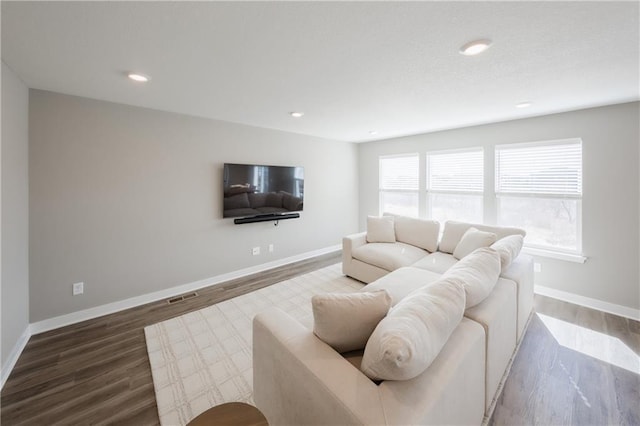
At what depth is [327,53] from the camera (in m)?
1.80

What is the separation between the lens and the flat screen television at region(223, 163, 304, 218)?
3.74 meters

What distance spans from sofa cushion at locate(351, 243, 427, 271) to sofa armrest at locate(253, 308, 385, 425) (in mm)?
2141

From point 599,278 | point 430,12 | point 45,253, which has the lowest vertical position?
point 599,278

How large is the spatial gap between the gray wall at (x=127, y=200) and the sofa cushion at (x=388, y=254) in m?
1.63

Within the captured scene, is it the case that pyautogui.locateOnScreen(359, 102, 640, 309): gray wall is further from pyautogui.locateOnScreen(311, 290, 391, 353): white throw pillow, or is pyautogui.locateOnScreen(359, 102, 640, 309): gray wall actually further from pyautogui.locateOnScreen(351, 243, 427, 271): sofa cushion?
pyautogui.locateOnScreen(311, 290, 391, 353): white throw pillow

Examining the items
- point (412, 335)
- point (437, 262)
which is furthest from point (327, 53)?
point (437, 262)

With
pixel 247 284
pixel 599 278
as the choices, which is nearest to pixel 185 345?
pixel 247 284

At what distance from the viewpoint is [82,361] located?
213 cm

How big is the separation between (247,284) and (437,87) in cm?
337

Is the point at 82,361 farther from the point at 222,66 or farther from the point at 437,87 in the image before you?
the point at 437,87

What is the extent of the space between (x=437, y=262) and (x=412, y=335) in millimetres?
2398

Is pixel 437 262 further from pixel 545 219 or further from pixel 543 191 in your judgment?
pixel 543 191

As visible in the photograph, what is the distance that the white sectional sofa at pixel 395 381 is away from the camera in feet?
3.12

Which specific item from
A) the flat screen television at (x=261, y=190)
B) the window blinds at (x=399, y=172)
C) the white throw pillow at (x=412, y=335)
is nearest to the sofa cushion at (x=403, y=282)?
the white throw pillow at (x=412, y=335)
